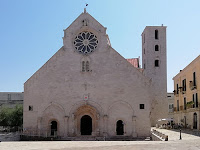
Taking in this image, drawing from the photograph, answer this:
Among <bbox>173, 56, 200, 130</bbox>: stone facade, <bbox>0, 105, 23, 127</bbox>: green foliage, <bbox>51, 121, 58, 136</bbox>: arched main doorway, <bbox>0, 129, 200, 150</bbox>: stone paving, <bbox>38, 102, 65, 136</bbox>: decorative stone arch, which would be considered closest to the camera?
<bbox>0, 129, 200, 150</bbox>: stone paving

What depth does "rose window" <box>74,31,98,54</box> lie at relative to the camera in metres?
36.2

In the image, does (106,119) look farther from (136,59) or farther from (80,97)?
(136,59)

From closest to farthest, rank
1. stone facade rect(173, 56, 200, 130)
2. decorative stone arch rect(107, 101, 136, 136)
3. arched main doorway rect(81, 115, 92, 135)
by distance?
decorative stone arch rect(107, 101, 136, 136) < stone facade rect(173, 56, 200, 130) < arched main doorway rect(81, 115, 92, 135)

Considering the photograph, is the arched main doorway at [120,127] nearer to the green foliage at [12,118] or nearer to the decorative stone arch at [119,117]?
the decorative stone arch at [119,117]

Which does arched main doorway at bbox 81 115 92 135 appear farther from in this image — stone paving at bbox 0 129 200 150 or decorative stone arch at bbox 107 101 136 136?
stone paving at bbox 0 129 200 150

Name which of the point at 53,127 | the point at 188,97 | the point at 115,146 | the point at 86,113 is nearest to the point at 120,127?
the point at 86,113

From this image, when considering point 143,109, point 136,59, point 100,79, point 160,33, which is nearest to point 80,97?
point 100,79

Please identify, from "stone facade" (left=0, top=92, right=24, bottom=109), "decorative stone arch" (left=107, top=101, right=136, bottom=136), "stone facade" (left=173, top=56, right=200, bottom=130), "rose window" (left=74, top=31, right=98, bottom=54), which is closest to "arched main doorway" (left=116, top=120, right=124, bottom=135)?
"decorative stone arch" (left=107, top=101, right=136, bottom=136)

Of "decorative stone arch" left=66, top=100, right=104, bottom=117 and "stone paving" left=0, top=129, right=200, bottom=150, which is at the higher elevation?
"decorative stone arch" left=66, top=100, right=104, bottom=117

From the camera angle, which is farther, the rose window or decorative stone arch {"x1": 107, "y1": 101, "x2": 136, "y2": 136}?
the rose window

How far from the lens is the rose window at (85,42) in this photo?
36.2 m

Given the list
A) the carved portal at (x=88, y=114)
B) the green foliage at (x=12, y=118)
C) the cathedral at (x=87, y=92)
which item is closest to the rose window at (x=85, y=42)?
the cathedral at (x=87, y=92)

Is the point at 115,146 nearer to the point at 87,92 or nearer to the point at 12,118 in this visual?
the point at 87,92

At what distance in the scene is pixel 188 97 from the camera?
40.0 metres
